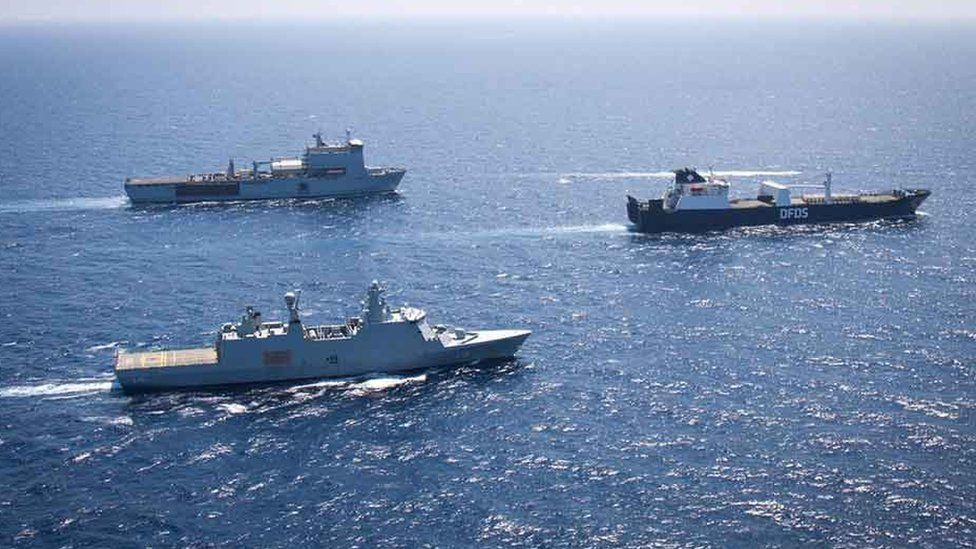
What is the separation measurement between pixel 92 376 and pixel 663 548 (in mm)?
46925

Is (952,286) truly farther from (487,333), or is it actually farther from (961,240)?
(487,333)

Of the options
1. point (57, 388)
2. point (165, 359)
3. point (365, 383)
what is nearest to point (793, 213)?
point (365, 383)

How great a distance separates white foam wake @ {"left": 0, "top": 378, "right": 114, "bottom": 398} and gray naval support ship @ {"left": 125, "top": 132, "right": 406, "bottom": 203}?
7158cm

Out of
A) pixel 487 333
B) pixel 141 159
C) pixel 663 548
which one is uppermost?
pixel 141 159

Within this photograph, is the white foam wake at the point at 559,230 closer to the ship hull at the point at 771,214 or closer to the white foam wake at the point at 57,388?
the ship hull at the point at 771,214

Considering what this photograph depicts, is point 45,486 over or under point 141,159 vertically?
under

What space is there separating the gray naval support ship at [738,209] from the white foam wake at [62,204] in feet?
221

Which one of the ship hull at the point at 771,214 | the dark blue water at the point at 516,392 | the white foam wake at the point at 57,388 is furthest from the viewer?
the ship hull at the point at 771,214

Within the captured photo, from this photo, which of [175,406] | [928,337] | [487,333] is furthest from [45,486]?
[928,337]

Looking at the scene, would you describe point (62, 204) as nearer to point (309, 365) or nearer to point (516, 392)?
point (309, 365)

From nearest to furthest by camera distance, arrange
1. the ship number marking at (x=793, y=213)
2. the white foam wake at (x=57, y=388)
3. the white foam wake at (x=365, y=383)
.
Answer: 1. the white foam wake at (x=57, y=388)
2. the white foam wake at (x=365, y=383)
3. the ship number marking at (x=793, y=213)

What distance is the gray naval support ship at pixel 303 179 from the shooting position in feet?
507

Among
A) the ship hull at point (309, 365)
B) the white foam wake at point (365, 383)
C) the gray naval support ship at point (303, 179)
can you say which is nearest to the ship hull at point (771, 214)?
the gray naval support ship at point (303, 179)

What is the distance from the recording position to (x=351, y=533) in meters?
64.4
